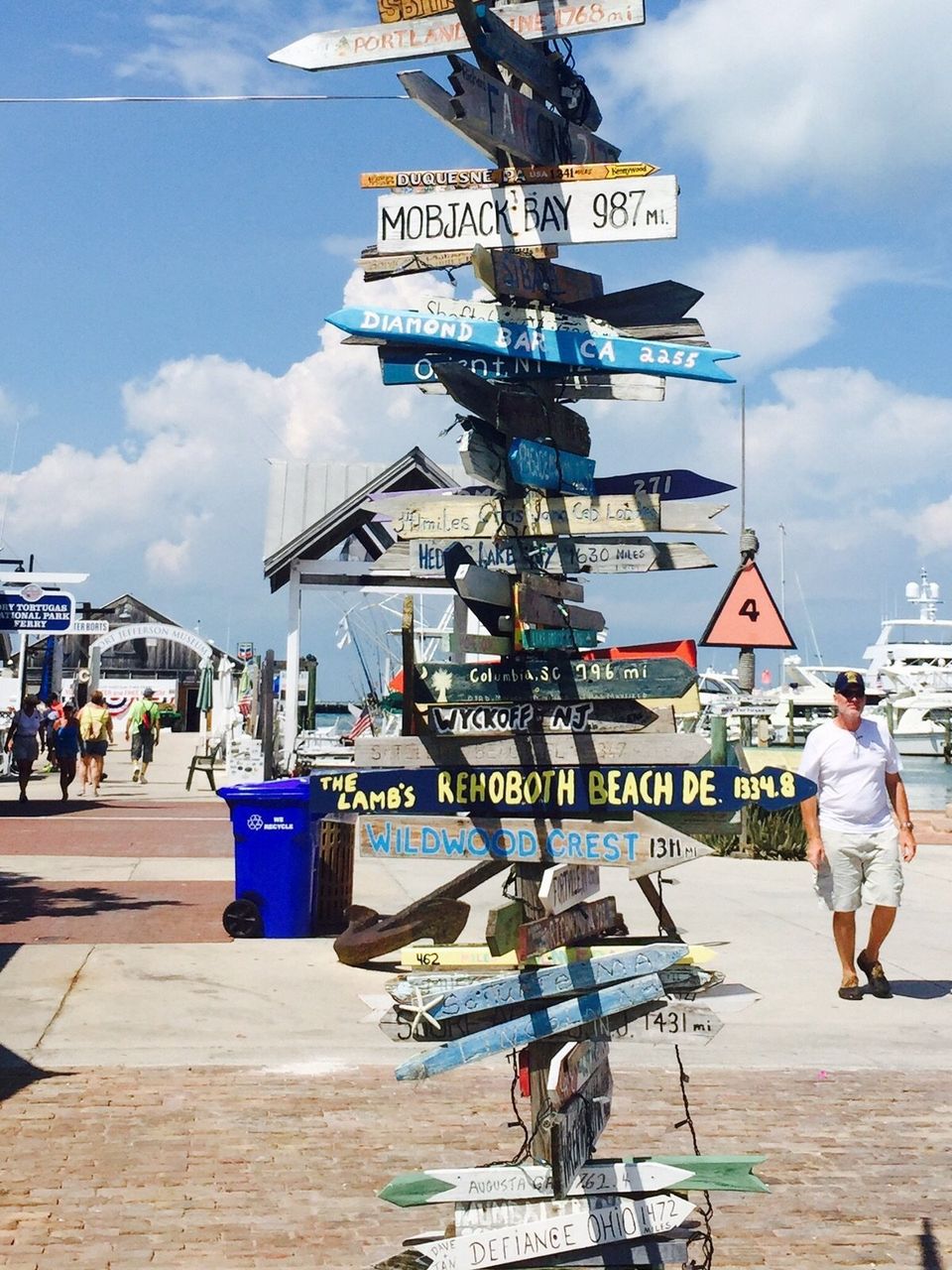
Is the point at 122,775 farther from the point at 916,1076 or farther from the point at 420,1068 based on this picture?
the point at 420,1068

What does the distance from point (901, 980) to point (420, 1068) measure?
603 cm

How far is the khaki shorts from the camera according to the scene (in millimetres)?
8625

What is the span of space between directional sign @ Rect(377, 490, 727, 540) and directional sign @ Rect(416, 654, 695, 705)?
39 centimetres

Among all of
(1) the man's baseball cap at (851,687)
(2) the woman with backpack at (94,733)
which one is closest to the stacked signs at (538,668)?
(1) the man's baseball cap at (851,687)

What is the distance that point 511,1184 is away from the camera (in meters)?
4.01

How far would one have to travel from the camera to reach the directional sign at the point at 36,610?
2567 centimetres

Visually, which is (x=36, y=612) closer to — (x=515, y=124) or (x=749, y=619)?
(x=749, y=619)

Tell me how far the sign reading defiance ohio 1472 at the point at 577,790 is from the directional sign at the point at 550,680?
8.8 inches

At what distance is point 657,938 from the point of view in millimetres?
4398

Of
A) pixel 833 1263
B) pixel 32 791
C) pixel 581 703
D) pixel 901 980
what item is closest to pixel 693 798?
pixel 581 703

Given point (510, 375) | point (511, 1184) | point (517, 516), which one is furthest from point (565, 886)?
point (510, 375)

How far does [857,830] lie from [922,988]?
1185 mm

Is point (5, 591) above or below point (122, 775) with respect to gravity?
above

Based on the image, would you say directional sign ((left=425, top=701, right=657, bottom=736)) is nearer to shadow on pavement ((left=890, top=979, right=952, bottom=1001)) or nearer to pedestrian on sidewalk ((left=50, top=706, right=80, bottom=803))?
shadow on pavement ((left=890, top=979, right=952, bottom=1001))
